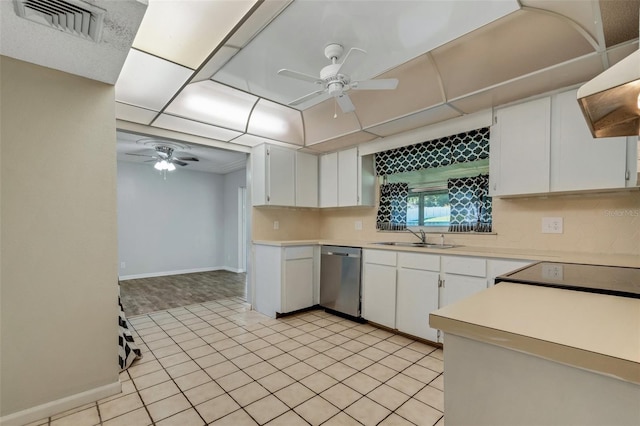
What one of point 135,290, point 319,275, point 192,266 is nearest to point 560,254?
point 319,275

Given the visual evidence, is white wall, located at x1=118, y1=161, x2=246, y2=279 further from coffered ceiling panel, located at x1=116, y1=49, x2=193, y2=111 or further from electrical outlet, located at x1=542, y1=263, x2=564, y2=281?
electrical outlet, located at x1=542, y1=263, x2=564, y2=281

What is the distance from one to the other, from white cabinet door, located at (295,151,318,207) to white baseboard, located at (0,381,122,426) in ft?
9.27

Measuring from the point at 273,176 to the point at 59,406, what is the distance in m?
2.90

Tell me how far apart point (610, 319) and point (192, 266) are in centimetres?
718

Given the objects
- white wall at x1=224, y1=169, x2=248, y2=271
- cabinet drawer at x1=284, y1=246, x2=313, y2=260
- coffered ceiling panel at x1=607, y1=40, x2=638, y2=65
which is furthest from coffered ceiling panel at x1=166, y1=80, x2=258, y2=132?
white wall at x1=224, y1=169, x2=248, y2=271

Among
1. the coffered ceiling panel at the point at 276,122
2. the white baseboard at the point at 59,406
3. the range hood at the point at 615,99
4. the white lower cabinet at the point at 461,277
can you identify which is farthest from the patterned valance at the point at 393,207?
the white baseboard at the point at 59,406

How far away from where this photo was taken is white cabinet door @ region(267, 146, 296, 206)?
3910 millimetres

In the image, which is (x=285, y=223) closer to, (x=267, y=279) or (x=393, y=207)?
(x=267, y=279)

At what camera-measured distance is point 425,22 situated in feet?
6.51

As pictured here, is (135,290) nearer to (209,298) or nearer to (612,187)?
(209,298)

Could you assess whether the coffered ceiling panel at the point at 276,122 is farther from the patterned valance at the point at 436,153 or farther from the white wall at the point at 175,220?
the white wall at the point at 175,220

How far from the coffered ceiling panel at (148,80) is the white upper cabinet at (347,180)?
2.28 m

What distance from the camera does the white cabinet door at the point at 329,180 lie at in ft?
13.9

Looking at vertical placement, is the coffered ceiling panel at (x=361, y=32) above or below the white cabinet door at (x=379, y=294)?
above
